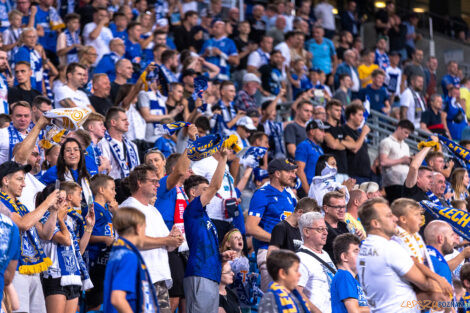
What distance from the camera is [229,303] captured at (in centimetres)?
740

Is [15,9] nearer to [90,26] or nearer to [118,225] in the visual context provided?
[90,26]

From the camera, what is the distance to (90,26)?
538 inches

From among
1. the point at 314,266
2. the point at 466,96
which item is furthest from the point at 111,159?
the point at 466,96

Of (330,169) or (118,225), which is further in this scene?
(330,169)

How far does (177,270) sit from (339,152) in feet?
13.8

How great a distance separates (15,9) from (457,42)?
42.1ft

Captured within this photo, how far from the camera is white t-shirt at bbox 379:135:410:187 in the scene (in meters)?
11.5

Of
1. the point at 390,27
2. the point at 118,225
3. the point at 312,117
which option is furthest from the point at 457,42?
the point at 118,225

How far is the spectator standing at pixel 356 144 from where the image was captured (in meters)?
11.1

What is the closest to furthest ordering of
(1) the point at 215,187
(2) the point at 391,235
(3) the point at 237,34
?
1. (2) the point at 391,235
2. (1) the point at 215,187
3. (3) the point at 237,34

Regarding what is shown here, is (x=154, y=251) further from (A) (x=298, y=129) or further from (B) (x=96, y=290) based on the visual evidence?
(A) (x=298, y=129)

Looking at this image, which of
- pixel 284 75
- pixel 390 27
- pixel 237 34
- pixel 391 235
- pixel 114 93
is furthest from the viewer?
pixel 390 27

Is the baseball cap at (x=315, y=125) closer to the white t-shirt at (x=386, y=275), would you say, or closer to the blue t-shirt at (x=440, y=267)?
the blue t-shirt at (x=440, y=267)

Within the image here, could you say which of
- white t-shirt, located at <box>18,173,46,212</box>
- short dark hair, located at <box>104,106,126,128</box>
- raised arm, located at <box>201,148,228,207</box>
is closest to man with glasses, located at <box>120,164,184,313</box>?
raised arm, located at <box>201,148,228,207</box>
